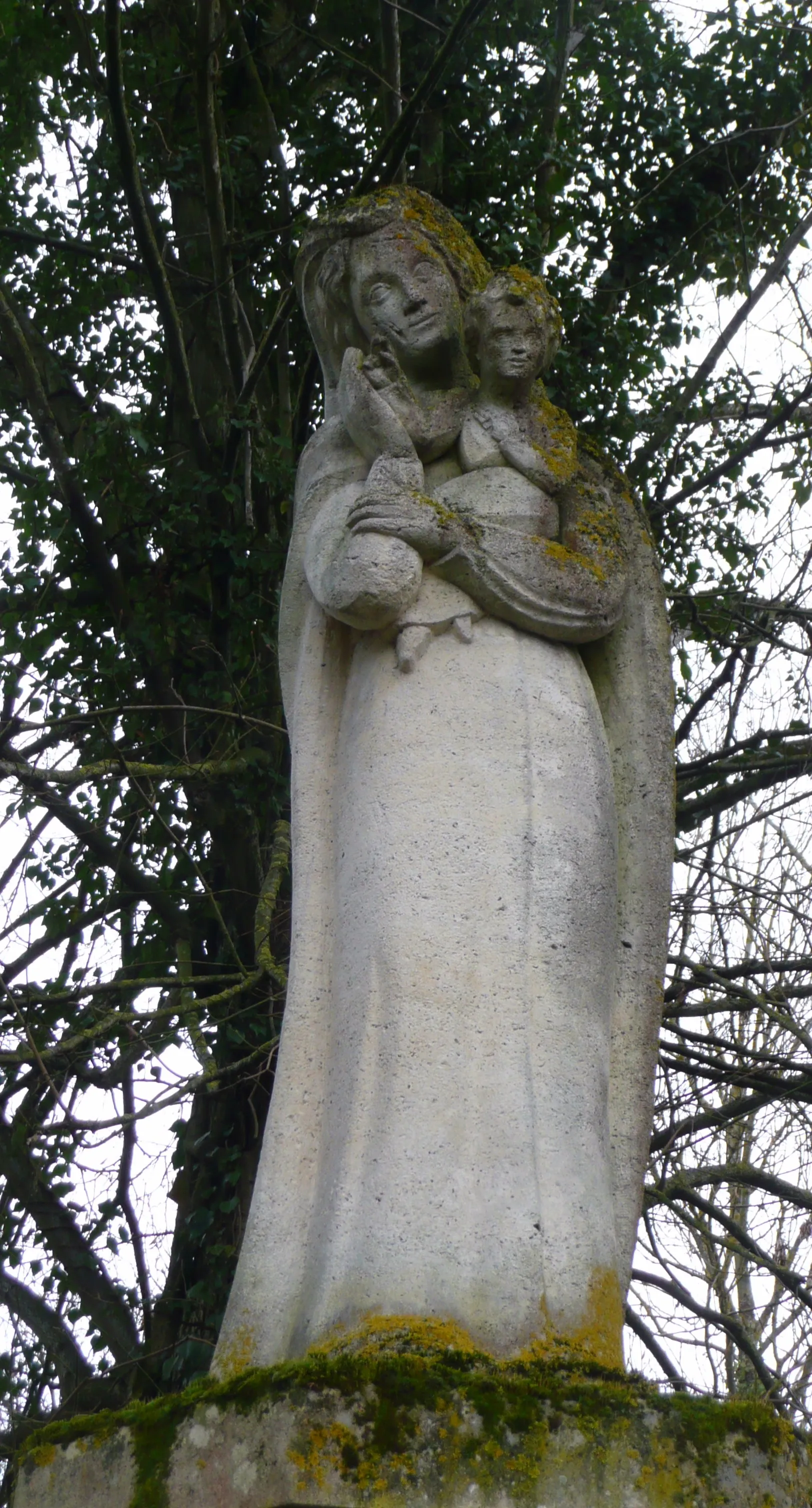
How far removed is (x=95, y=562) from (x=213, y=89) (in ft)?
8.31

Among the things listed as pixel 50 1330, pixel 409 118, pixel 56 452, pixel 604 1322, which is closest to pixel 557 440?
pixel 604 1322

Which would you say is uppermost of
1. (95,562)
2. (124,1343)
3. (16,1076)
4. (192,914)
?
(95,562)

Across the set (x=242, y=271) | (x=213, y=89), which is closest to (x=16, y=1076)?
(x=242, y=271)

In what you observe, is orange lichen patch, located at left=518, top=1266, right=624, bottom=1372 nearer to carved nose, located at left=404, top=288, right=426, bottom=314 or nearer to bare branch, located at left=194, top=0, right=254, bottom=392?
carved nose, located at left=404, top=288, right=426, bottom=314

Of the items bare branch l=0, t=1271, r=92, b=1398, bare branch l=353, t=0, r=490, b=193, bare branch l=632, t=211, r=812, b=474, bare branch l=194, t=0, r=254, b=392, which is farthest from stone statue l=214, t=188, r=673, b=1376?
bare branch l=632, t=211, r=812, b=474

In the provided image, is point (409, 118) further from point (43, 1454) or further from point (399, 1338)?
point (43, 1454)

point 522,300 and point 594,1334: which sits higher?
point 522,300

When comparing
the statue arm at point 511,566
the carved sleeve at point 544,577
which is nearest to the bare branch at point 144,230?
the statue arm at point 511,566

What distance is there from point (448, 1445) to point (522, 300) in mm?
2956

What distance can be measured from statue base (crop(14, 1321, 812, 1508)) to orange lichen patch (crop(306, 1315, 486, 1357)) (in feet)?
0.46

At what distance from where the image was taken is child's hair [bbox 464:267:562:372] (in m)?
4.64

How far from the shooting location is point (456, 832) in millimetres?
3811

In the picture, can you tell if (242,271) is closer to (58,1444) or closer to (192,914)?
(192,914)

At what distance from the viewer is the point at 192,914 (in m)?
8.91
